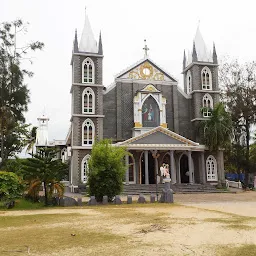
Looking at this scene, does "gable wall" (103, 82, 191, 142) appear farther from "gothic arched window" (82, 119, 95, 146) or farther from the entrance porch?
the entrance porch

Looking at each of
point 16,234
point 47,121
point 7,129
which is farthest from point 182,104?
point 47,121

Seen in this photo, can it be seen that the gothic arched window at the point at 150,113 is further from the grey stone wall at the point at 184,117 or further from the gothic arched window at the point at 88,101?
the gothic arched window at the point at 88,101

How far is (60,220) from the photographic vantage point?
1138 centimetres

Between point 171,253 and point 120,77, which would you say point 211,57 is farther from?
point 171,253

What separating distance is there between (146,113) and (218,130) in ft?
22.0

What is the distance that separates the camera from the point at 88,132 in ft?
97.8

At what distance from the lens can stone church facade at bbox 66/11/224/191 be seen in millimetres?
29297

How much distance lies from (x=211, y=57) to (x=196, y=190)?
46.0 feet

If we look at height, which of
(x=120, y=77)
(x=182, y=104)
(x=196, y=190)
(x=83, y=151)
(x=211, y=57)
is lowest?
(x=196, y=190)

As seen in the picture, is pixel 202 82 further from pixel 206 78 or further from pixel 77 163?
pixel 77 163

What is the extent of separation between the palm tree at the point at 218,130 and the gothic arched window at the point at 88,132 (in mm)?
10047

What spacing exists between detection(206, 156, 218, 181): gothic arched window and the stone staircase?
2.45 meters

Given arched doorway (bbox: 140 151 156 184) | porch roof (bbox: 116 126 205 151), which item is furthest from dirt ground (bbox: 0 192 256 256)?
A: arched doorway (bbox: 140 151 156 184)

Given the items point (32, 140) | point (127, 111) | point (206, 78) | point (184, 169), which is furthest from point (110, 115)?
point (32, 140)
